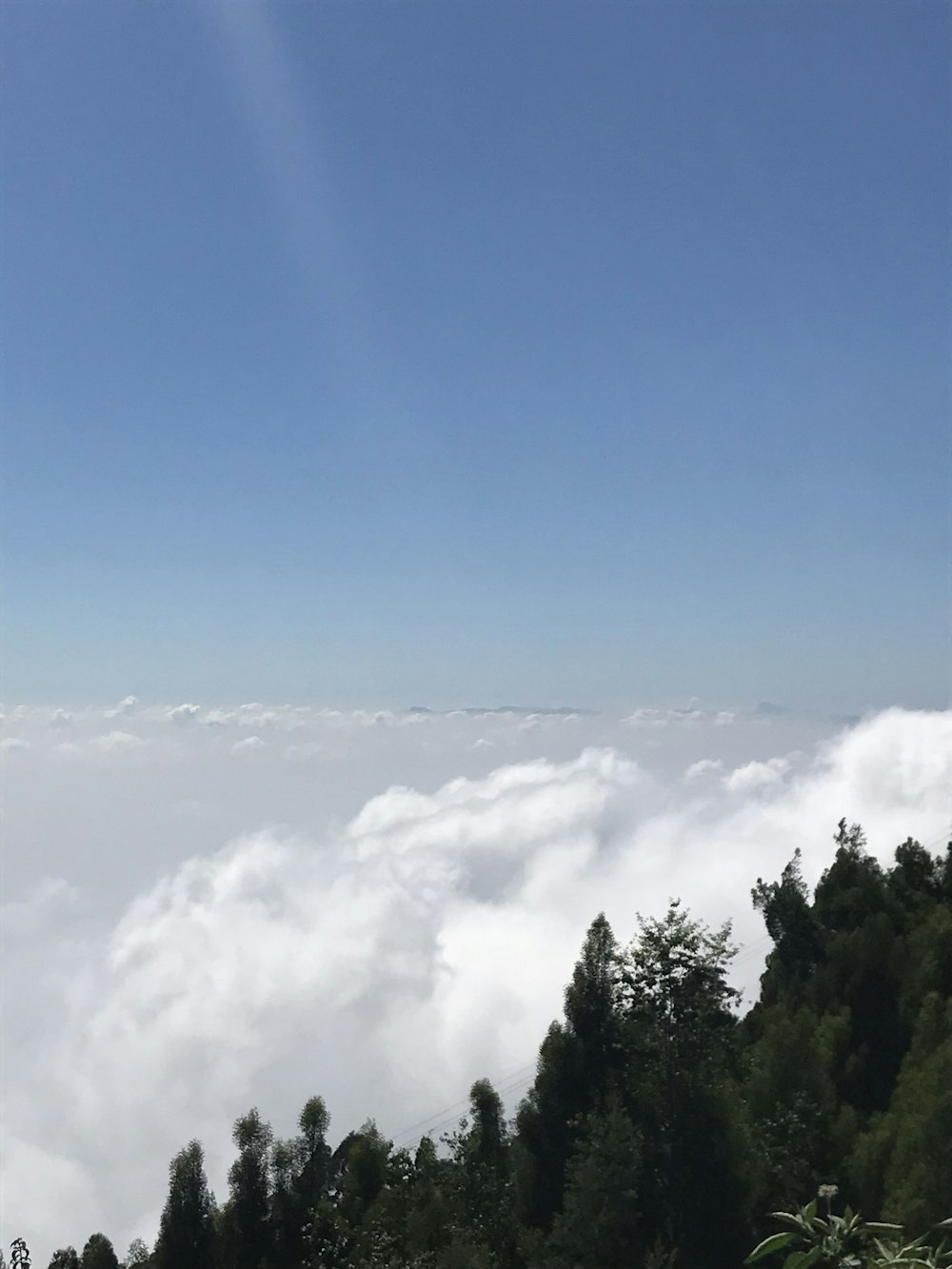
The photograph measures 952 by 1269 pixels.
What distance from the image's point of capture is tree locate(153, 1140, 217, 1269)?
153 feet

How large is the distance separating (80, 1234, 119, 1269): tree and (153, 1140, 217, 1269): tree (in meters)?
2.16

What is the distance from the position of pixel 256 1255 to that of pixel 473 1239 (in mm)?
16749

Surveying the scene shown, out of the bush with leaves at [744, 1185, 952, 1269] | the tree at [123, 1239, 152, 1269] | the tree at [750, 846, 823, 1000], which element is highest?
the tree at [750, 846, 823, 1000]

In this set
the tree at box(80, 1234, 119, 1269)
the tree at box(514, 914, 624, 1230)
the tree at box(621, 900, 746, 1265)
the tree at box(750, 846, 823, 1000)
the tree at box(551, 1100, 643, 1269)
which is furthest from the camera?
the tree at box(750, 846, 823, 1000)

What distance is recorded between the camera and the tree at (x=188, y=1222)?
153ft

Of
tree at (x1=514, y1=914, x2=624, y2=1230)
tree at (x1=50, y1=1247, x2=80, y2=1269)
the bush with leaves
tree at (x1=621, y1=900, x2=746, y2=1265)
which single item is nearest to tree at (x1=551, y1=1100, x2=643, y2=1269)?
tree at (x1=621, y1=900, x2=746, y2=1265)

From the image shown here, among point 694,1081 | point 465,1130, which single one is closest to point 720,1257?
point 694,1081

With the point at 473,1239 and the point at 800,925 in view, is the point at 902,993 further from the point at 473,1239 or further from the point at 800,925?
the point at 473,1239

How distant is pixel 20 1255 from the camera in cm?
2497

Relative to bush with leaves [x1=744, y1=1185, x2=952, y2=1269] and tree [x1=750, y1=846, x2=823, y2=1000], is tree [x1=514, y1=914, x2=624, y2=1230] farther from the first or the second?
bush with leaves [x1=744, y1=1185, x2=952, y2=1269]

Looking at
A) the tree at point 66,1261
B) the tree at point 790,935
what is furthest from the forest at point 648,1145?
the tree at point 790,935

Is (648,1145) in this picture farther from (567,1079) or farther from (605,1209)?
(567,1079)

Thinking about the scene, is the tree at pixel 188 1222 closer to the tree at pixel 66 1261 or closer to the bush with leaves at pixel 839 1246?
the tree at pixel 66 1261

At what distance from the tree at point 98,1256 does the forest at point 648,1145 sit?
0.43ft
